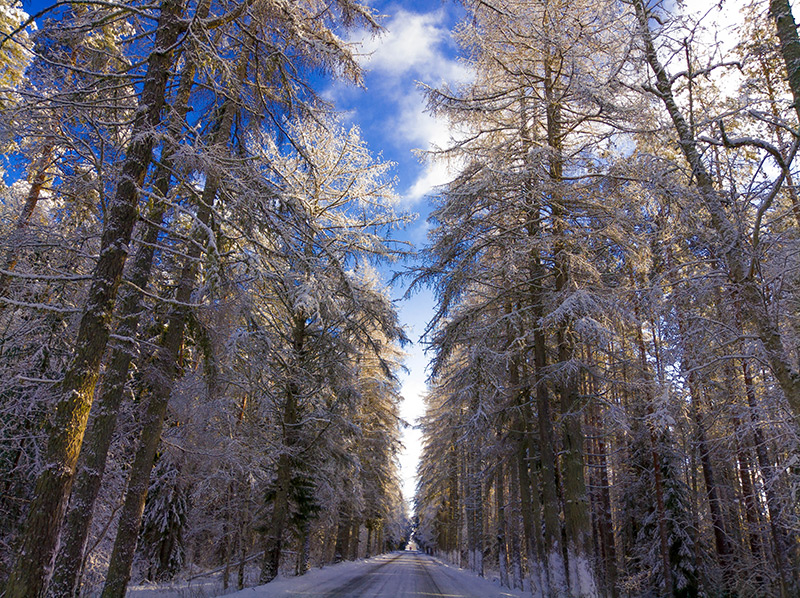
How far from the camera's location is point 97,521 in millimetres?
9117

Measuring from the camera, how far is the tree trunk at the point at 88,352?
4453 millimetres

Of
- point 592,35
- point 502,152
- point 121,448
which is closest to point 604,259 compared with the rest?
point 502,152

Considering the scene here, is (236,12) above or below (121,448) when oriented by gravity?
above

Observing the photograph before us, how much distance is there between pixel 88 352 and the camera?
16.9 ft

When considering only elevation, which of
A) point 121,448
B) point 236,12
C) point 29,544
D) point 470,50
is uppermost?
point 470,50

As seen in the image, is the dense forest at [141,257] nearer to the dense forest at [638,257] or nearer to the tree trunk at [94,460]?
the tree trunk at [94,460]

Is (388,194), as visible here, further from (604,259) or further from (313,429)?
(313,429)

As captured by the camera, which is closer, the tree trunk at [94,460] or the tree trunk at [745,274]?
the tree trunk at [94,460]

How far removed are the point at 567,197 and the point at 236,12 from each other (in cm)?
865

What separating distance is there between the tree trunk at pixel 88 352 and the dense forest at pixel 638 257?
6567 millimetres

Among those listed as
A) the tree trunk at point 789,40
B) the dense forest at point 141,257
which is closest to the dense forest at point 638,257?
the tree trunk at point 789,40

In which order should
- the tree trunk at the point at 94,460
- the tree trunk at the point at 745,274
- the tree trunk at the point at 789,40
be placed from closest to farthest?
the tree trunk at the point at 94,460, the tree trunk at the point at 745,274, the tree trunk at the point at 789,40

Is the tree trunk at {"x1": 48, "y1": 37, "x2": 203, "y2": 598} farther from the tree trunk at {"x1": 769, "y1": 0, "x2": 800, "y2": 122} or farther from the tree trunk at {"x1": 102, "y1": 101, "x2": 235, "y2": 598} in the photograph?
the tree trunk at {"x1": 769, "y1": 0, "x2": 800, "y2": 122}

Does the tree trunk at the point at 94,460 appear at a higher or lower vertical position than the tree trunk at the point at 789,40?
lower
